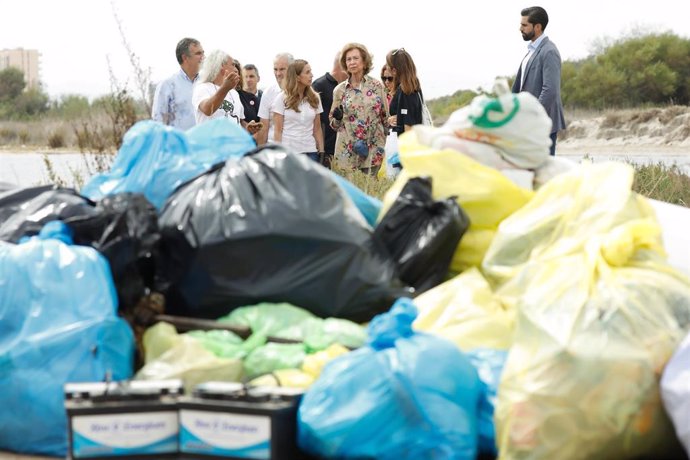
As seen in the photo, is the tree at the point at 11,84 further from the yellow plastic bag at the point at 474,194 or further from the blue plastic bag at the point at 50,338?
the blue plastic bag at the point at 50,338

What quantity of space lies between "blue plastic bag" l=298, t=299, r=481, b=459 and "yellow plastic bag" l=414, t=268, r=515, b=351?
477 mm

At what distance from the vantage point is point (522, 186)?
5172 mm

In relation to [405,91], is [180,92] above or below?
above

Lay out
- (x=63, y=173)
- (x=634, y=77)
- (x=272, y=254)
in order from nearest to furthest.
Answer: (x=272, y=254) → (x=63, y=173) → (x=634, y=77)

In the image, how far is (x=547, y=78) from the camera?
34.3 ft

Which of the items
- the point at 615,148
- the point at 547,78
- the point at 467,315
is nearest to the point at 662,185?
the point at 547,78

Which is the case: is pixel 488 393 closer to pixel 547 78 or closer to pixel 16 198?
pixel 16 198

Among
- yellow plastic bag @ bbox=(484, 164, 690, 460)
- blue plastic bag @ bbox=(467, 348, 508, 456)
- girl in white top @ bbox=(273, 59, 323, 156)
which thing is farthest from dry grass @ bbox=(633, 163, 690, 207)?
blue plastic bag @ bbox=(467, 348, 508, 456)

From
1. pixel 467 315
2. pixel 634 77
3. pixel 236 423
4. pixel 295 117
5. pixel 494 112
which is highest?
pixel 494 112

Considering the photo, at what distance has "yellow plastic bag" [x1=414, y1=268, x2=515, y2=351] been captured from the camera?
442 cm

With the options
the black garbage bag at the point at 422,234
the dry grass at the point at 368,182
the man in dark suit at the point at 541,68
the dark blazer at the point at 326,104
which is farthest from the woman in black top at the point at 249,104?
Answer: the black garbage bag at the point at 422,234

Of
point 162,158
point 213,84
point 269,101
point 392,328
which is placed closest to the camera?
point 392,328

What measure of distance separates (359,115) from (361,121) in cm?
5

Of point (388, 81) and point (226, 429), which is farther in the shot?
point (388, 81)
